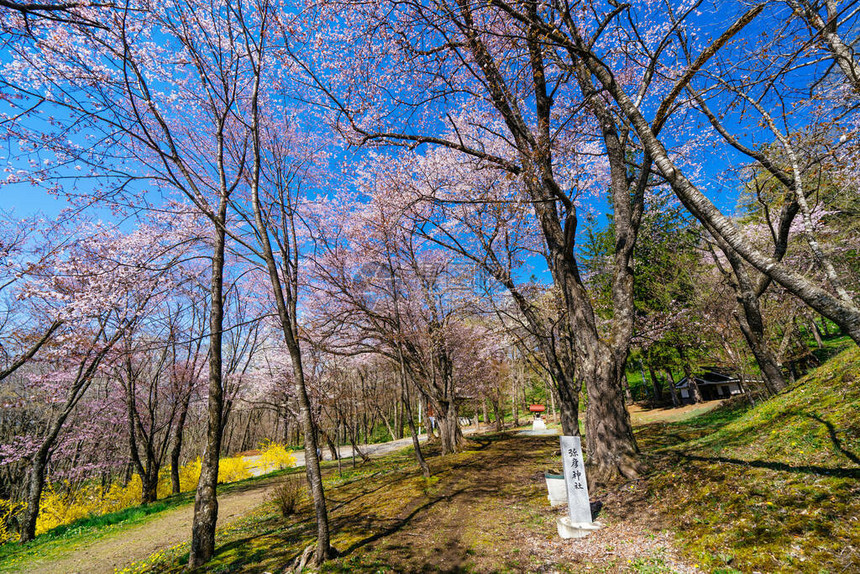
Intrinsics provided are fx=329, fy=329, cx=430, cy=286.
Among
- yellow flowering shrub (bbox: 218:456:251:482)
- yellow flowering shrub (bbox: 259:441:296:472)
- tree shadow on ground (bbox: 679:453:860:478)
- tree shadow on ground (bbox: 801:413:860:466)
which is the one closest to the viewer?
tree shadow on ground (bbox: 679:453:860:478)

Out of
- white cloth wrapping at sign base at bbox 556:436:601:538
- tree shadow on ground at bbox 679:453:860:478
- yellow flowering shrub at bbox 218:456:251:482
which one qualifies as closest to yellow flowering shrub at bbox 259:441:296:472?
yellow flowering shrub at bbox 218:456:251:482

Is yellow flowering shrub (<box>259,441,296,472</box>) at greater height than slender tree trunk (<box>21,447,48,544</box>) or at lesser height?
lesser

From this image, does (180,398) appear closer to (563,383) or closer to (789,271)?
(563,383)

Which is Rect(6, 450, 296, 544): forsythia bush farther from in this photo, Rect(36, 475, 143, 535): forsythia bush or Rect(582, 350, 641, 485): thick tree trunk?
Rect(582, 350, 641, 485): thick tree trunk

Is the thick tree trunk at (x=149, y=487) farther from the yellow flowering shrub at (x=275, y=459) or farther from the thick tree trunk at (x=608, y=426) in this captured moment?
the thick tree trunk at (x=608, y=426)

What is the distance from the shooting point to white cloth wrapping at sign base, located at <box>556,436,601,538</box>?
4.14 m

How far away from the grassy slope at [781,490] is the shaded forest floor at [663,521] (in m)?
0.01

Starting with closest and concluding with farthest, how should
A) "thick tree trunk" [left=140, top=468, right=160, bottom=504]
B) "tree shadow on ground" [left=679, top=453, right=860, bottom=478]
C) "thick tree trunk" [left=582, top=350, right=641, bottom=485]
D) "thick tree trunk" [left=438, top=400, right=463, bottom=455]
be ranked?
"tree shadow on ground" [left=679, top=453, right=860, bottom=478]
"thick tree trunk" [left=582, top=350, right=641, bottom=485]
"thick tree trunk" [left=438, top=400, right=463, bottom=455]
"thick tree trunk" [left=140, top=468, right=160, bottom=504]

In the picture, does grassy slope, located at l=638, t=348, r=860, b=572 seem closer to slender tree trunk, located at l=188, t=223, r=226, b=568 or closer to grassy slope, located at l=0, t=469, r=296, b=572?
slender tree trunk, located at l=188, t=223, r=226, b=568

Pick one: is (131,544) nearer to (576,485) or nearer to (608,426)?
(576,485)

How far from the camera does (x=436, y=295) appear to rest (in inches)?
506

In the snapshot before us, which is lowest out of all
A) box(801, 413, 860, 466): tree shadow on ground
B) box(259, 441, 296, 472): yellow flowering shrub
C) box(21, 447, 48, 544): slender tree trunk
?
box(259, 441, 296, 472): yellow flowering shrub

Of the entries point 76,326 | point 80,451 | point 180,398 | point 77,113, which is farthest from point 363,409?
point 77,113

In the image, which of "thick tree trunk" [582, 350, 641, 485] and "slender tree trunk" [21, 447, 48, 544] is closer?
"thick tree trunk" [582, 350, 641, 485]
